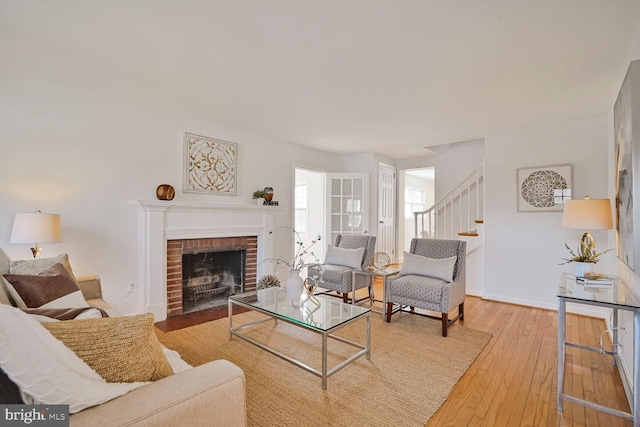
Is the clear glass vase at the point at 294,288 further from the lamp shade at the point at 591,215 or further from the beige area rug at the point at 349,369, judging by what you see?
the lamp shade at the point at 591,215

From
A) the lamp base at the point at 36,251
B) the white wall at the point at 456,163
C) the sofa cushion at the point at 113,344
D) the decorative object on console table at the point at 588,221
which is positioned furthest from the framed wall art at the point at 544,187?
the lamp base at the point at 36,251

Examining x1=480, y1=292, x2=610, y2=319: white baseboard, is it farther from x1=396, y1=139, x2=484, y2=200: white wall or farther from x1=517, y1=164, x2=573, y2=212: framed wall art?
x1=396, y1=139, x2=484, y2=200: white wall

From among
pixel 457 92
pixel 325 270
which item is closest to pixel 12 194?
pixel 325 270

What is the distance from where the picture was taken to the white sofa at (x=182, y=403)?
0.86m

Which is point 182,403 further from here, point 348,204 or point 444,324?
point 348,204

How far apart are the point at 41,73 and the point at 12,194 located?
107cm

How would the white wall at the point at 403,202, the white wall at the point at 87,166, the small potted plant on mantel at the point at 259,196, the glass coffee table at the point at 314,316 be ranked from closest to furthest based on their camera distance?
the glass coffee table at the point at 314,316 → the white wall at the point at 87,166 → the small potted plant on mantel at the point at 259,196 → the white wall at the point at 403,202

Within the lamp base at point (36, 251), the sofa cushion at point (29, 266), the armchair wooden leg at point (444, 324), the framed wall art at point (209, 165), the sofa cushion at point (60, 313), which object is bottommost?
the armchair wooden leg at point (444, 324)

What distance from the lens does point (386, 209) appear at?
20.9 ft

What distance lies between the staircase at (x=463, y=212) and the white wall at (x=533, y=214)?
1.16 ft

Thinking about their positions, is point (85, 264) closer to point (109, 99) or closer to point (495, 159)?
point (109, 99)

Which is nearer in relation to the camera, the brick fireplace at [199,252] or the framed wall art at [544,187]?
the brick fireplace at [199,252]

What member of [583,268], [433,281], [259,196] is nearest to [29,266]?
[259,196]

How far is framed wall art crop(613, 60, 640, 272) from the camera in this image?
1848 millimetres
